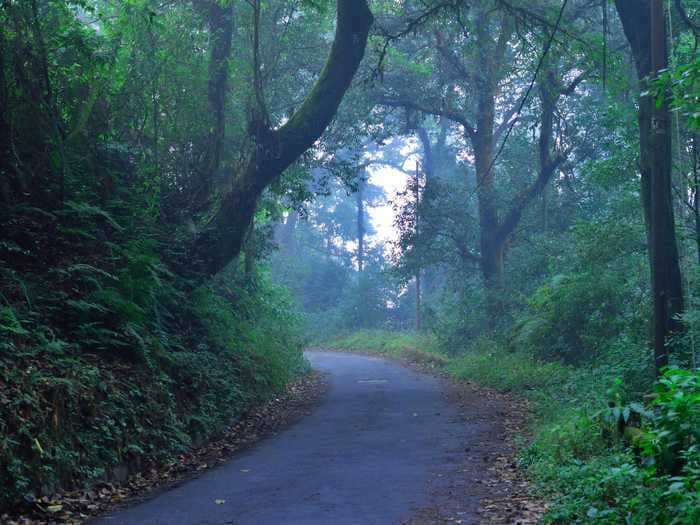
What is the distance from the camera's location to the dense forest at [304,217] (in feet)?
27.1

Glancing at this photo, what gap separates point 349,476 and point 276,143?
8.68m

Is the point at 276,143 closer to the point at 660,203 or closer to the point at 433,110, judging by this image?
the point at 660,203

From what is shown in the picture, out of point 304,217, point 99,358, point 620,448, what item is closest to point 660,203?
point 620,448

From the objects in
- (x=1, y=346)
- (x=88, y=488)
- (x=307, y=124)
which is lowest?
(x=88, y=488)

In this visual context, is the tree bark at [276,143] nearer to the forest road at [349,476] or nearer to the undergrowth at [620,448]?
the forest road at [349,476]

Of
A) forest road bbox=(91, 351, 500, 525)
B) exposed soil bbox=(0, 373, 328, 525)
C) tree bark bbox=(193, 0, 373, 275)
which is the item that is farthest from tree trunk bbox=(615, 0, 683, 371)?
tree bark bbox=(193, 0, 373, 275)

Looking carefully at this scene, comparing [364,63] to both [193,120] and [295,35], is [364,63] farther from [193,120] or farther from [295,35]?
[193,120]

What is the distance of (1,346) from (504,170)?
82.0ft

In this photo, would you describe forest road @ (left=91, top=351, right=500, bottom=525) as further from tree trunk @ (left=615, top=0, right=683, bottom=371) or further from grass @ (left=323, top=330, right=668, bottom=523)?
tree trunk @ (left=615, top=0, right=683, bottom=371)

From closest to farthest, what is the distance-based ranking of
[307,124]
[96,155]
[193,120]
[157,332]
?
[157,332] < [96,155] < [307,124] < [193,120]

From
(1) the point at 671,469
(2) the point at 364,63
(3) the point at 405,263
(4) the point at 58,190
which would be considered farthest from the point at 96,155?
(3) the point at 405,263

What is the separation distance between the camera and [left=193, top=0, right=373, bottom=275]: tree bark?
15.5 m

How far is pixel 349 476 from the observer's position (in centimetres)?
893

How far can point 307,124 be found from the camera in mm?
15773
